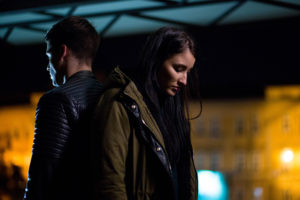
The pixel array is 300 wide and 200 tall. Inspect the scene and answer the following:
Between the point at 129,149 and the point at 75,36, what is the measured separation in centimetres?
44

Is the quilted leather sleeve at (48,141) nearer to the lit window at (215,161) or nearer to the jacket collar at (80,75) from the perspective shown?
the jacket collar at (80,75)

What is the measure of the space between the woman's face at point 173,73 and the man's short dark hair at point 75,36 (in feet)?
0.87

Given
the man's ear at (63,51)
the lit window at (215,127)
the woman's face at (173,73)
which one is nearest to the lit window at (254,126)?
the lit window at (215,127)

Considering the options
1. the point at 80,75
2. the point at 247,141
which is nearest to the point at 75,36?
the point at 80,75

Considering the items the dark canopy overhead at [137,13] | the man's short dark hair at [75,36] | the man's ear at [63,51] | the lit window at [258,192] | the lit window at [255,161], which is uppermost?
the dark canopy overhead at [137,13]

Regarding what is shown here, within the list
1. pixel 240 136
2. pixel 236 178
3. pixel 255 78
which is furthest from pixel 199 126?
pixel 255 78

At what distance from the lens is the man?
4.38ft

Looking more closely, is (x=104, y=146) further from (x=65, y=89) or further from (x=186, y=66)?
(x=186, y=66)

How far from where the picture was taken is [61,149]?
4.46 feet

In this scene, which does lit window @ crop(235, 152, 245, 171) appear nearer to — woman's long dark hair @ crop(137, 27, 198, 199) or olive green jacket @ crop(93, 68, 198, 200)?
woman's long dark hair @ crop(137, 27, 198, 199)

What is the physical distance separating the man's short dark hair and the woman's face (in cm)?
27

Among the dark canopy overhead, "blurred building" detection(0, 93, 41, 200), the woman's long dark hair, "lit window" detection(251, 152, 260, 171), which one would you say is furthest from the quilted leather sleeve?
"lit window" detection(251, 152, 260, 171)

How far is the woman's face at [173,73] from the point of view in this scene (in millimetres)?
1488

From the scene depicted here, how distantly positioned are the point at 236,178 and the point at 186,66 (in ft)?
22.5
